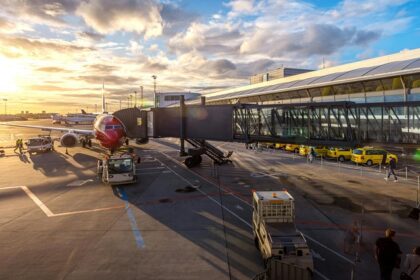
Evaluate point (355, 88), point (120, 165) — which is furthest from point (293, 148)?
point (120, 165)

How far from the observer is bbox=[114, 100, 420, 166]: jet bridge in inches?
834

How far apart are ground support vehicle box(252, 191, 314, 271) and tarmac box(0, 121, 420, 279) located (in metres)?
1.28

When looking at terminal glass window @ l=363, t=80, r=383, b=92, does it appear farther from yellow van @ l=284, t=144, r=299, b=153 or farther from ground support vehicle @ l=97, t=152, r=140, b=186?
ground support vehicle @ l=97, t=152, r=140, b=186

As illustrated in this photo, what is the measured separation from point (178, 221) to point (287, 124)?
47.6ft

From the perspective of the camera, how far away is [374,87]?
40031 mm

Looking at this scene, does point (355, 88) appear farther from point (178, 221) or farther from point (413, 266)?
point (413, 266)

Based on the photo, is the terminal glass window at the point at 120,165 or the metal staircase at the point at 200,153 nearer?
the terminal glass window at the point at 120,165

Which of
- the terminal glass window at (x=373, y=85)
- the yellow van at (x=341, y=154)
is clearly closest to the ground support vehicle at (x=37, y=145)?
the yellow van at (x=341, y=154)

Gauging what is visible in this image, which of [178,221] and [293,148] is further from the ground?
[293,148]

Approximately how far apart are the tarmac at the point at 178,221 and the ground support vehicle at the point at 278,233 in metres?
1.28

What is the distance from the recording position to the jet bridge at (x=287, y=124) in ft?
69.5

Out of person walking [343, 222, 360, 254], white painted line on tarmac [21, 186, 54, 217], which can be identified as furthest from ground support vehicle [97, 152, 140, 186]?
person walking [343, 222, 360, 254]

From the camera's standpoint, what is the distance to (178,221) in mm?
18469

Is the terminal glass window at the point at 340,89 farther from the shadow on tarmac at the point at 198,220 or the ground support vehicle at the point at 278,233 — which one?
the ground support vehicle at the point at 278,233
